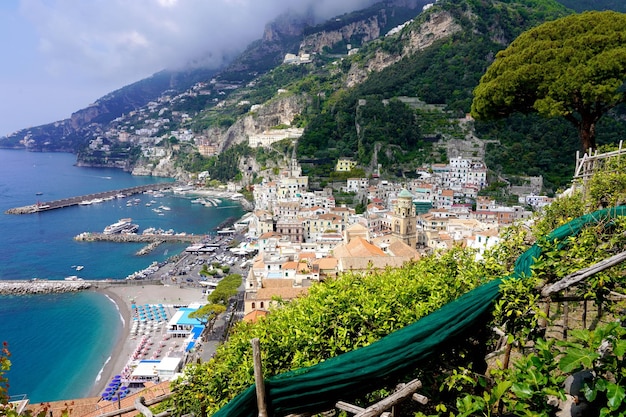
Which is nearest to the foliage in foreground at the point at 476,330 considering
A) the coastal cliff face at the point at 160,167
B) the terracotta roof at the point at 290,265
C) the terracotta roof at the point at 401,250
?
the terracotta roof at the point at 290,265

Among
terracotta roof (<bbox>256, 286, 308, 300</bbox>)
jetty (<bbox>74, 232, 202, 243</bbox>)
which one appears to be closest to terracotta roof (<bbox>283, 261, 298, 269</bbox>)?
terracotta roof (<bbox>256, 286, 308, 300</bbox>)

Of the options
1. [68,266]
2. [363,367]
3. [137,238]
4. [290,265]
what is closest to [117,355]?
[290,265]

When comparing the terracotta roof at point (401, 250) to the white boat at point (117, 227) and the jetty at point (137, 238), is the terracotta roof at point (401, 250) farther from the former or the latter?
the white boat at point (117, 227)

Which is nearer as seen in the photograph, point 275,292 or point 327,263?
point 275,292

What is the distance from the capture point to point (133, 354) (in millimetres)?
Result: 16531

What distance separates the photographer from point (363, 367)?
224 centimetres

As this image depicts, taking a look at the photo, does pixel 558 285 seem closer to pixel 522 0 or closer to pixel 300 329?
pixel 300 329

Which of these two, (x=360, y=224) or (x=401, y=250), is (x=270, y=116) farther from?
(x=401, y=250)

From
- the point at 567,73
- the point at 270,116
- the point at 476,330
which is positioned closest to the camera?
the point at 476,330

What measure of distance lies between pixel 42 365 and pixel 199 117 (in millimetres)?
85042

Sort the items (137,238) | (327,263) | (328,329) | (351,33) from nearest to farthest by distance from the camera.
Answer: (328,329), (327,263), (137,238), (351,33)

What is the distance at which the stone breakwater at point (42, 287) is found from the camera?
2447cm

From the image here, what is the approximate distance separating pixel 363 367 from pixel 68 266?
107 ft

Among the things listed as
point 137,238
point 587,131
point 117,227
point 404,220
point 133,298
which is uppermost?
point 587,131
